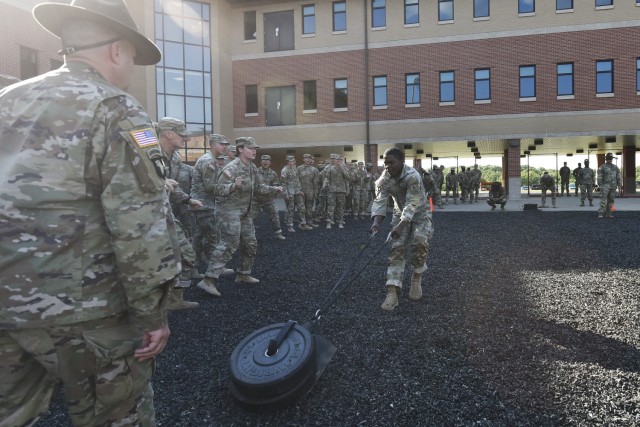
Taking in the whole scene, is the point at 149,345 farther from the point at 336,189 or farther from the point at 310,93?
the point at 310,93

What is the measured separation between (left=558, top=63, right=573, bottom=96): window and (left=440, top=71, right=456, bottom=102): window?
5.52 metres

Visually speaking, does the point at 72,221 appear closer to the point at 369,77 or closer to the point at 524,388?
the point at 524,388

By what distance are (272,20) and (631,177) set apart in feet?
82.1

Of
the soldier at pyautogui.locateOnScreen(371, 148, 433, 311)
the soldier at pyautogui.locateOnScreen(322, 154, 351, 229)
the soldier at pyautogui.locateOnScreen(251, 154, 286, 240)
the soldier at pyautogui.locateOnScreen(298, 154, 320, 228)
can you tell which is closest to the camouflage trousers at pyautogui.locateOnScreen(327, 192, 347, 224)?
the soldier at pyautogui.locateOnScreen(322, 154, 351, 229)

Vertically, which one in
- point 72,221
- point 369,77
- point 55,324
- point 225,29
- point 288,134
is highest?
point 225,29

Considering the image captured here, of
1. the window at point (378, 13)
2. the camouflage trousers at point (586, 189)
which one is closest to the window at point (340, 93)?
the window at point (378, 13)

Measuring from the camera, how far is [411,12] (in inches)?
973

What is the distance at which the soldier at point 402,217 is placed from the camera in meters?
5.26

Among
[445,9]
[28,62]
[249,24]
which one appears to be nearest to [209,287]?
[28,62]

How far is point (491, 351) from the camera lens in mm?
3971

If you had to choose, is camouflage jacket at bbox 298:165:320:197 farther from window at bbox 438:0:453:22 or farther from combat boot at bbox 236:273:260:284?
window at bbox 438:0:453:22

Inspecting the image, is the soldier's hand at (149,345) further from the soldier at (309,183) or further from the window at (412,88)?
the window at (412,88)

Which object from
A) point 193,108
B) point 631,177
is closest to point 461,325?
point 193,108

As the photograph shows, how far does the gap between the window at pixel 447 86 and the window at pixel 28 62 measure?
20264 mm
